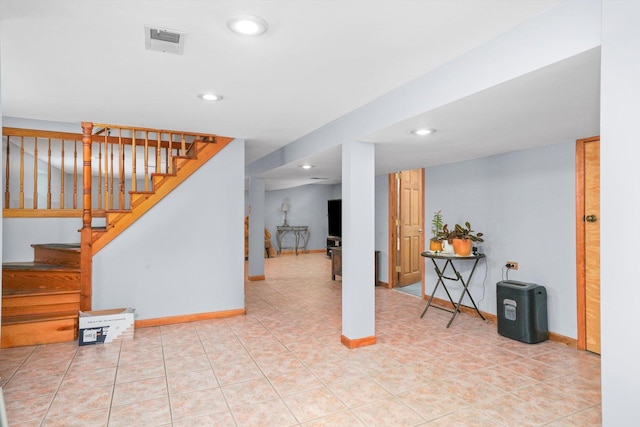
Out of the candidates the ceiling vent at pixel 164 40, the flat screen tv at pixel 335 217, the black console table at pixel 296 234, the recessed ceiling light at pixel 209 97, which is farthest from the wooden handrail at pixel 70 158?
the flat screen tv at pixel 335 217

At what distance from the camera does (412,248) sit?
6.46 metres

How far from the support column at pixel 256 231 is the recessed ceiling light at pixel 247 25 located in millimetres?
4804

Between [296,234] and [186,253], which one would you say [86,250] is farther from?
[296,234]

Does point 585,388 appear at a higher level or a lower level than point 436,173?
lower

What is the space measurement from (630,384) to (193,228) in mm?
4032

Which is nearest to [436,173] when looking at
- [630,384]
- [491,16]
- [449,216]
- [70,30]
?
[449,216]

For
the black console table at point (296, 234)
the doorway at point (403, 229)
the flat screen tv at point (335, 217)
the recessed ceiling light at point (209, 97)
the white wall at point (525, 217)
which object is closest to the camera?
the recessed ceiling light at point (209, 97)

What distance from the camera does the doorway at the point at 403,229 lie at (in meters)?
6.24

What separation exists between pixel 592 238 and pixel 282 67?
3.14m

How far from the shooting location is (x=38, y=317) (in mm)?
3596

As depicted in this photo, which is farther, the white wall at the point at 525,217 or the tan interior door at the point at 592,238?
the white wall at the point at 525,217

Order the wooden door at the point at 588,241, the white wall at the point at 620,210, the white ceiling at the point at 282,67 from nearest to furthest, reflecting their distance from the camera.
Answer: the white wall at the point at 620,210 → the white ceiling at the point at 282,67 → the wooden door at the point at 588,241

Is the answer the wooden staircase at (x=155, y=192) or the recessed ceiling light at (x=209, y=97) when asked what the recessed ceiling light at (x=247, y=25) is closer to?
the recessed ceiling light at (x=209, y=97)

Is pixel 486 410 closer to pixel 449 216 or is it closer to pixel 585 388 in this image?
pixel 585 388
